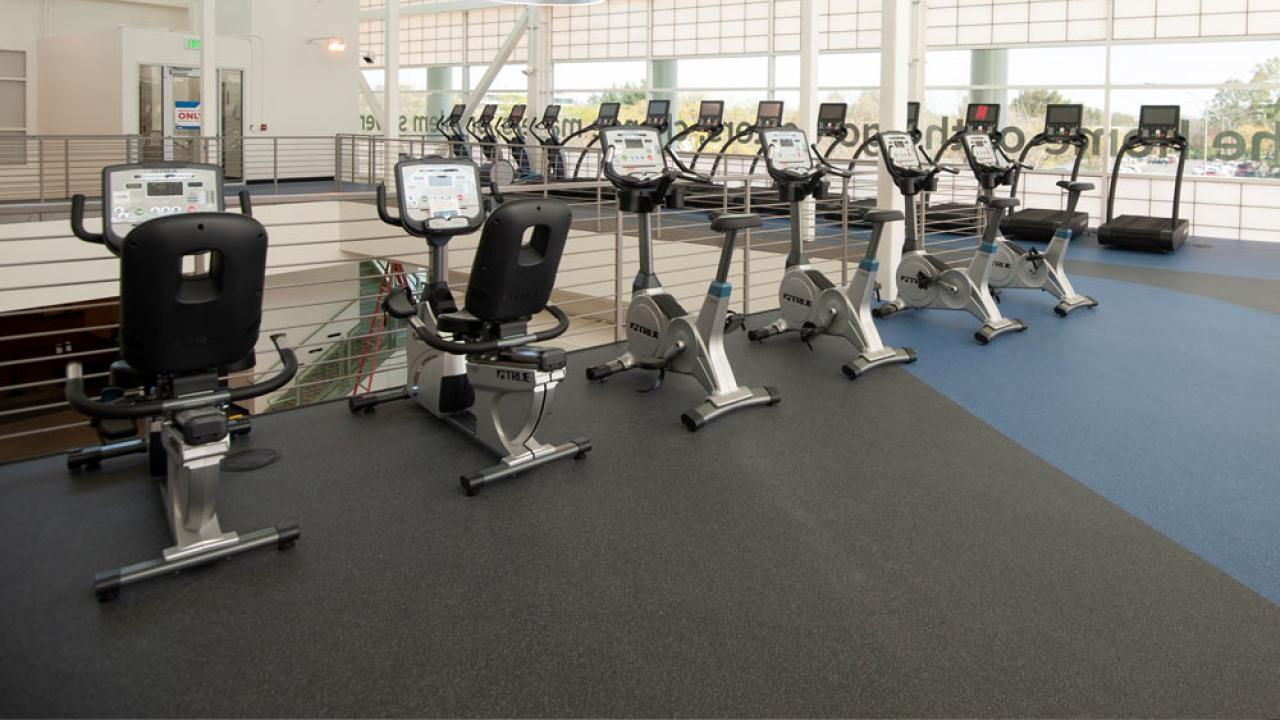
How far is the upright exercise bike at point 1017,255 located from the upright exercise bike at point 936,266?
17.7 inches

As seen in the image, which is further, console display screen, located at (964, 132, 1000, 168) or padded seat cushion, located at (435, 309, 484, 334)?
console display screen, located at (964, 132, 1000, 168)

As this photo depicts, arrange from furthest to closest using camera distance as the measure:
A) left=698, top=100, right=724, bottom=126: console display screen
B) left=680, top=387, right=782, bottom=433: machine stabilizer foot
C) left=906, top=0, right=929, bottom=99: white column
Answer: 1. left=698, top=100, right=724, bottom=126: console display screen
2. left=906, top=0, right=929, bottom=99: white column
3. left=680, top=387, right=782, bottom=433: machine stabilizer foot

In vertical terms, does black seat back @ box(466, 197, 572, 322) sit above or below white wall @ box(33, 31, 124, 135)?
below

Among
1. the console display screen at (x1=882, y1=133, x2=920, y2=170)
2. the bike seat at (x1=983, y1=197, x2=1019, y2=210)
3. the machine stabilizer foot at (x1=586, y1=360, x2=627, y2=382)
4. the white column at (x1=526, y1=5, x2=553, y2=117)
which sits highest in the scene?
the white column at (x1=526, y1=5, x2=553, y2=117)

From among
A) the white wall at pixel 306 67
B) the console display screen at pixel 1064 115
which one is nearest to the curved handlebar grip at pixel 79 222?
the console display screen at pixel 1064 115

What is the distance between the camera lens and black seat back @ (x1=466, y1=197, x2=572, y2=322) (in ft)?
9.78

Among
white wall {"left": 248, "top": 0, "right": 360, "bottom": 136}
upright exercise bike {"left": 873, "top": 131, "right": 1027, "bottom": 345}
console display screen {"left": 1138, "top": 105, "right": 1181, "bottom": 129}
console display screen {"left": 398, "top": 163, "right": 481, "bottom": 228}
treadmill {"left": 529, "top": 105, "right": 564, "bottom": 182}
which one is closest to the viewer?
console display screen {"left": 398, "top": 163, "right": 481, "bottom": 228}

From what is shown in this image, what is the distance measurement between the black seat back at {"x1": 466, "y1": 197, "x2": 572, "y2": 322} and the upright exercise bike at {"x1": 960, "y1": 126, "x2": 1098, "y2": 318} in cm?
376

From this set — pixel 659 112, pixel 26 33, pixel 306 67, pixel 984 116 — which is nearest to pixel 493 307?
pixel 984 116

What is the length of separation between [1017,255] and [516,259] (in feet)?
14.8

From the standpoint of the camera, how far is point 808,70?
27.1 ft

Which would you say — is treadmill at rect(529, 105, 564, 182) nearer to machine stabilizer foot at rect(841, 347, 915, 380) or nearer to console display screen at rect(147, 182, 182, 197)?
machine stabilizer foot at rect(841, 347, 915, 380)

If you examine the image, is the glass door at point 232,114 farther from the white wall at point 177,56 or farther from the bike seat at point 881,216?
the bike seat at point 881,216

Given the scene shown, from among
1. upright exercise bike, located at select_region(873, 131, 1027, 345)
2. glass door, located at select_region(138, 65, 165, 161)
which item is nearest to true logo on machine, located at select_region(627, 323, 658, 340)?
upright exercise bike, located at select_region(873, 131, 1027, 345)
